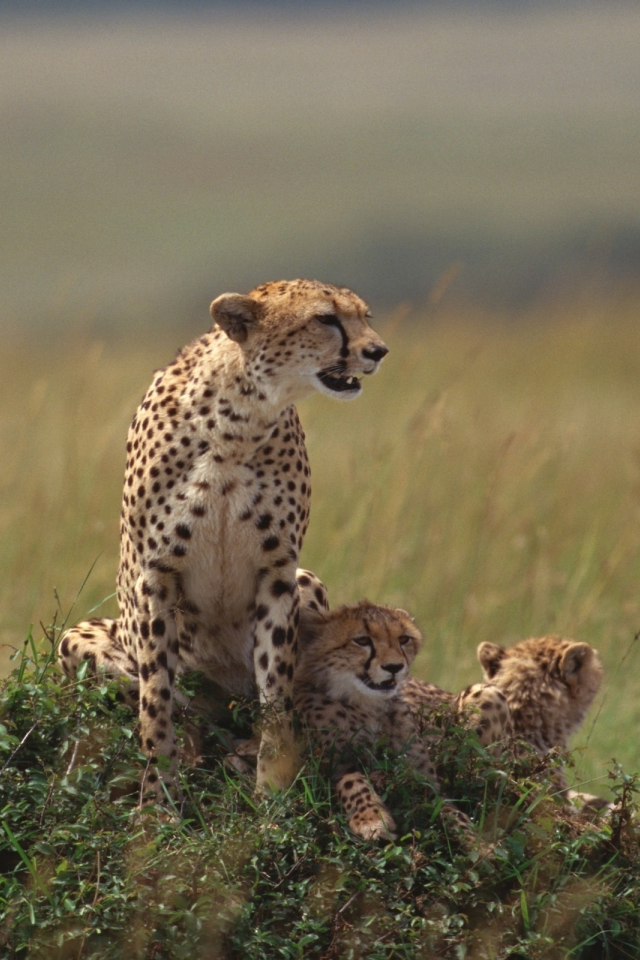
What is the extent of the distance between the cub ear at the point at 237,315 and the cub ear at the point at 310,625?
31.5 inches

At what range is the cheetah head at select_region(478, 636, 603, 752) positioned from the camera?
13.7 ft

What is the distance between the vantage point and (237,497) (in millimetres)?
3703

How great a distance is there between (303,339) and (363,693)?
3.02 ft

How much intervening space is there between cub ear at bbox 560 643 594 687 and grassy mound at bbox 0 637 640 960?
2.27 ft

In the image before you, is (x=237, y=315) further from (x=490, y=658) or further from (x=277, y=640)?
(x=490, y=658)

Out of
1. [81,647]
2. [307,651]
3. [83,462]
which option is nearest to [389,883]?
[307,651]

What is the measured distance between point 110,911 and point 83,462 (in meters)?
4.77

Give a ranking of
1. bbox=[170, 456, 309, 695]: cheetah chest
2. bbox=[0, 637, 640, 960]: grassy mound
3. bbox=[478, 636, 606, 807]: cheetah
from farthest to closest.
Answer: bbox=[478, 636, 606, 807]: cheetah, bbox=[170, 456, 309, 695]: cheetah chest, bbox=[0, 637, 640, 960]: grassy mound

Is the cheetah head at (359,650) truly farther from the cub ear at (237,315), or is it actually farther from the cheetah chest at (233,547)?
the cub ear at (237,315)

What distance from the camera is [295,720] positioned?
374cm

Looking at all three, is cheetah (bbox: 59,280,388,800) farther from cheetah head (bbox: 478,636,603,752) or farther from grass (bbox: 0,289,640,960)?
cheetah head (bbox: 478,636,603,752)

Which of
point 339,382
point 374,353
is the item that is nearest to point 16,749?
point 339,382

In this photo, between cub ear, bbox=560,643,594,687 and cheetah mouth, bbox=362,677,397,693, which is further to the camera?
cub ear, bbox=560,643,594,687

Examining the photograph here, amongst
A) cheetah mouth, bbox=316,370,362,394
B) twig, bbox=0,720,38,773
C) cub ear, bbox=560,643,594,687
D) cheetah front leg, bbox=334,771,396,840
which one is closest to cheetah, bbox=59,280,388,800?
cheetah mouth, bbox=316,370,362,394
